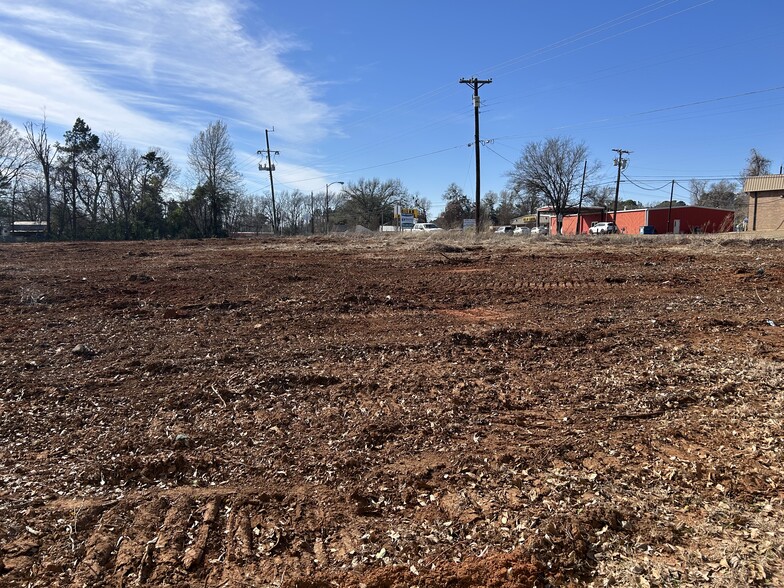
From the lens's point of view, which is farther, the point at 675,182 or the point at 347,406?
the point at 675,182

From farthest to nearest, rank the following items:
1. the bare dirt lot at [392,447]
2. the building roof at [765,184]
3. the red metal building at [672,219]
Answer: the red metal building at [672,219], the building roof at [765,184], the bare dirt lot at [392,447]

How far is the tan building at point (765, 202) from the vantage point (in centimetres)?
4509

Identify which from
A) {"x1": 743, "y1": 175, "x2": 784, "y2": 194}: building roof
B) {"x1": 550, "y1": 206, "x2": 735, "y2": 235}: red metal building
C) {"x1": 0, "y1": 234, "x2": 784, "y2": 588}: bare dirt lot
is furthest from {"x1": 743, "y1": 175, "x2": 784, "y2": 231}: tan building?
{"x1": 0, "y1": 234, "x2": 784, "y2": 588}: bare dirt lot

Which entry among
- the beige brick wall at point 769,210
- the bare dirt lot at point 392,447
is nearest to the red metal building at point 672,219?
the beige brick wall at point 769,210

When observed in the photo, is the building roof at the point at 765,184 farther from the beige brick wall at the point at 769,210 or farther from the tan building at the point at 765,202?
the beige brick wall at the point at 769,210

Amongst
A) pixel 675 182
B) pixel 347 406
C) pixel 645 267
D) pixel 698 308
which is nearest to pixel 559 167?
pixel 675 182

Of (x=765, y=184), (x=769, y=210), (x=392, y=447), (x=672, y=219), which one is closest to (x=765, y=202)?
(x=769, y=210)

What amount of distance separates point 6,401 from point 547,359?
227 inches

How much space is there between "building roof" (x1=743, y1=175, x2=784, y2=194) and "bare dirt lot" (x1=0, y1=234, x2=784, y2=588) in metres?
47.4

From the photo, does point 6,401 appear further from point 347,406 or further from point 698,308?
point 698,308

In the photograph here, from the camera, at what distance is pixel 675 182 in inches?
2589

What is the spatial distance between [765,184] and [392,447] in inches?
2188

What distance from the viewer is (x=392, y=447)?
3.95 metres

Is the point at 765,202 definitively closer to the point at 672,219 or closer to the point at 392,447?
the point at 672,219
